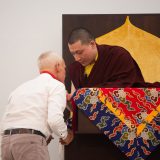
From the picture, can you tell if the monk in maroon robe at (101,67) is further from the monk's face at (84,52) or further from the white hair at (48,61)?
the white hair at (48,61)

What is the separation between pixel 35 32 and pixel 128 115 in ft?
4.65

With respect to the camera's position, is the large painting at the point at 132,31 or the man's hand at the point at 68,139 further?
the large painting at the point at 132,31

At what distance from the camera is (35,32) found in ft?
9.18

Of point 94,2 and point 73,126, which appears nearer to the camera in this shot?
point 73,126

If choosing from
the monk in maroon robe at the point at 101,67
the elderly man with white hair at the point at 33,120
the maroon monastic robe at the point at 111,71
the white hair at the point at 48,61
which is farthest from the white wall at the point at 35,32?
the elderly man with white hair at the point at 33,120

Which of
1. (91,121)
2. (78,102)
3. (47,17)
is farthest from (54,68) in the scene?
(47,17)

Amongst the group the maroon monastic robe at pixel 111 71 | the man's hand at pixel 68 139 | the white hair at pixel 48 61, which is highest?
the white hair at pixel 48 61

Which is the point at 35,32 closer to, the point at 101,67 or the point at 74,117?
the point at 101,67

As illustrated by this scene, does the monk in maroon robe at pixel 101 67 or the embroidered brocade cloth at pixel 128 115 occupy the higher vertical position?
A: the monk in maroon robe at pixel 101 67

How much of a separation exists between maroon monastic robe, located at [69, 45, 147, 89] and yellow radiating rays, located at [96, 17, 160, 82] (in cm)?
53

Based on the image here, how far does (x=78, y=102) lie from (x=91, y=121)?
0.38 ft

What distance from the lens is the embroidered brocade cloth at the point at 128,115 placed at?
165 centimetres

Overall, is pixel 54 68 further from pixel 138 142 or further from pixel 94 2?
pixel 94 2

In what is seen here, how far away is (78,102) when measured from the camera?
1668 mm
